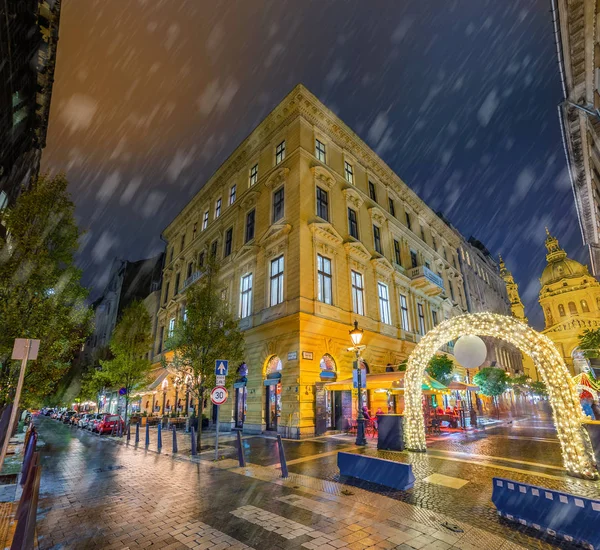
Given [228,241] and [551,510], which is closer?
[551,510]

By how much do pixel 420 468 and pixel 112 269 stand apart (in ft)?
247

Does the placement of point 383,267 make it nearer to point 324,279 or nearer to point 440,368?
point 324,279

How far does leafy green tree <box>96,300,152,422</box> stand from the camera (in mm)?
24125

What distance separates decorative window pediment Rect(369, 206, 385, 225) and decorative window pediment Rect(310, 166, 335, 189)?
5.05m

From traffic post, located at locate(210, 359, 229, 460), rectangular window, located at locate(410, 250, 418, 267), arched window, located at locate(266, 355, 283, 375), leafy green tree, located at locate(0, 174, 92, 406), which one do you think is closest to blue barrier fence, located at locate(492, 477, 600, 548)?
traffic post, located at locate(210, 359, 229, 460)

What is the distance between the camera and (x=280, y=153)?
78.4 ft

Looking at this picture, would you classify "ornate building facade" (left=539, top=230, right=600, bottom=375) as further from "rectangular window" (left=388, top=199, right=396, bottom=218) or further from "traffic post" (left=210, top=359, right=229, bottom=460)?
"traffic post" (left=210, top=359, right=229, bottom=460)

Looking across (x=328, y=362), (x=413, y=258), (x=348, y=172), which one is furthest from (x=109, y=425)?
(x=413, y=258)

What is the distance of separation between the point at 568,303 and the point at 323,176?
230 feet

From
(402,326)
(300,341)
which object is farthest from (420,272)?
(300,341)

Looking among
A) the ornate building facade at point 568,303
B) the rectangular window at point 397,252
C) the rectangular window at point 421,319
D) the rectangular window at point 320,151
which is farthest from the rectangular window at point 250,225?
the ornate building facade at point 568,303

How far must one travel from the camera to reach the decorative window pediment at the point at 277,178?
22156 millimetres

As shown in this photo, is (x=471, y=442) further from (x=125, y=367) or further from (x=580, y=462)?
(x=125, y=367)

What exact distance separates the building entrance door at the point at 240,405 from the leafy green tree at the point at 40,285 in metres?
11.3
